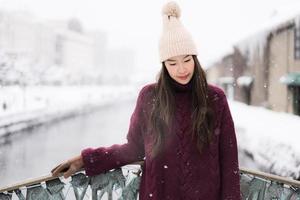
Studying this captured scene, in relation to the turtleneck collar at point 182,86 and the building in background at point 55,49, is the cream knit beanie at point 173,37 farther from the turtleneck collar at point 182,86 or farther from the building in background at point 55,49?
the building in background at point 55,49

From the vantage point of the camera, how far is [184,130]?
237 cm

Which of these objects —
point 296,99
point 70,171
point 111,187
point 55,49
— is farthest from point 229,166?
point 55,49

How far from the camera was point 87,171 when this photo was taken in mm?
2648

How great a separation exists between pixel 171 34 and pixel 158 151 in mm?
648

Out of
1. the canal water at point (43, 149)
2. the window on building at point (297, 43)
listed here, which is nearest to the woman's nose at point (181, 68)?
the canal water at point (43, 149)

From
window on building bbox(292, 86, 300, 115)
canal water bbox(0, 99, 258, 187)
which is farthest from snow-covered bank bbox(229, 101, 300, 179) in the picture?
window on building bbox(292, 86, 300, 115)

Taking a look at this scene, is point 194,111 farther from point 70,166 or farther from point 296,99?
point 296,99

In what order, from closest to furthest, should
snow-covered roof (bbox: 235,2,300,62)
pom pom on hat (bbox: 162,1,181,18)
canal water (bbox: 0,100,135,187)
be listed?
pom pom on hat (bbox: 162,1,181,18) < canal water (bbox: 0,100,135,187) < snow-covered roof (bbox: 235,2,300,62)

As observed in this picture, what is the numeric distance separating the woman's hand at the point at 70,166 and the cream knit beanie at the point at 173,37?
788 mm

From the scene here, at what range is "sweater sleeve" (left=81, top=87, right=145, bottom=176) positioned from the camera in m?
2.54

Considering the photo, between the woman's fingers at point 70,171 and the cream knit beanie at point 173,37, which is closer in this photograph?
the cream knit beanie at point 173,37

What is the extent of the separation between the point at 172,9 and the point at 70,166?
110 cm

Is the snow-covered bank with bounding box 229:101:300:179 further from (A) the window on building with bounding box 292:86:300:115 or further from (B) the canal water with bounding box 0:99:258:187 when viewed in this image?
(A) the window on building with bounding box 292:86:300:115

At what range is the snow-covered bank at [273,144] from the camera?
948 centimetres
